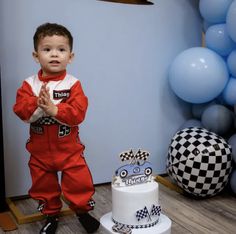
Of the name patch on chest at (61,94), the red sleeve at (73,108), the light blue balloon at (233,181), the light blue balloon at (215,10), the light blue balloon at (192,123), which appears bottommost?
the light blue balloon at (233,181)

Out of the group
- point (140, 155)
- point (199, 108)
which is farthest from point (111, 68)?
point (140, 155)

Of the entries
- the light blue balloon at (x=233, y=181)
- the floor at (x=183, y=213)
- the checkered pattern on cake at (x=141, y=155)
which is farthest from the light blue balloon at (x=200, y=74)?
the checkered pattern on cake at (x=141, y=155)

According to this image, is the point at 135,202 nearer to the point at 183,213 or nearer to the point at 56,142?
the point at 56,142

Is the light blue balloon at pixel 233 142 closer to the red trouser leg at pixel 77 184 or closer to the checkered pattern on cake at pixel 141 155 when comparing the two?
the checkered pattern on cake at pixel 141 155

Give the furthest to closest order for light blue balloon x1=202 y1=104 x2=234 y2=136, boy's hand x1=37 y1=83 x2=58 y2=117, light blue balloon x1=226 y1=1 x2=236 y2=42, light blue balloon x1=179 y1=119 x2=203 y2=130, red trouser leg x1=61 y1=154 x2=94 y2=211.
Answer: light blue balloon x1=179 y1=119 x2=203 y2=130, light blue balloon x1=202 y1=104 x2=234 y2=136, light blue balloon x1=226 y1=1 x2=236 y2=42, red trouser leg x1=61 y1=154 x2=94 y2=211, boy's hand x1=37 y1=83 x2=58 y2=117

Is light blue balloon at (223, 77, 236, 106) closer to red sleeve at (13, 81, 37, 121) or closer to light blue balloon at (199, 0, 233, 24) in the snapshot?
light blue balloon at (199, 0, 233, 24)

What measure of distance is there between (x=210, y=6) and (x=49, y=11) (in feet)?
3.38

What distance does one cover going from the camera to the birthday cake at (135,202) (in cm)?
190

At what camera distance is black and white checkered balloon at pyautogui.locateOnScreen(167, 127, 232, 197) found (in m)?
2.47

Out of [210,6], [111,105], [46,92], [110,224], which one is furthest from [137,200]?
[210,6]

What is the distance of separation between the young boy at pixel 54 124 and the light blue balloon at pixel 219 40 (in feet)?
3.49

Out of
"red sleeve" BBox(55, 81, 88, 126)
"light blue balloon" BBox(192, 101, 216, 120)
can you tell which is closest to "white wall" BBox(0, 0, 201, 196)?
"light blue balloon" BBox(192, 101, 216, 120)

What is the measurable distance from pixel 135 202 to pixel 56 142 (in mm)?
493

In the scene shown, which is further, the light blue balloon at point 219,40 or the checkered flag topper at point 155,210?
the light blue balloon at point 219,40
